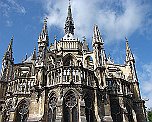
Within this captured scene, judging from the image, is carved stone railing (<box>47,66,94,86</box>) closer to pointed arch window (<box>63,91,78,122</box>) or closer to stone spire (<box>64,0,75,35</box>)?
pointed arch window (<box>63,91,78,122</box>)

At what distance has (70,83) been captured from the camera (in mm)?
19641

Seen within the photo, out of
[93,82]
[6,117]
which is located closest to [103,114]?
[93,82]

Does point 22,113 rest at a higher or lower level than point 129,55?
lower

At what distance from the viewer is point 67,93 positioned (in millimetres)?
19406

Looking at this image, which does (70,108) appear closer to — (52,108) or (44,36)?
(52,108)

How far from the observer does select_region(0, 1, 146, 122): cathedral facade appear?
63.0ft

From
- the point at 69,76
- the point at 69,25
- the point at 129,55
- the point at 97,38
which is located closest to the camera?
the point at 69,76

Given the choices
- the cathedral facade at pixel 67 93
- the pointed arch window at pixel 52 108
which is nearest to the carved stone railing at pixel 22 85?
the cathedral facade at pixel 67 93

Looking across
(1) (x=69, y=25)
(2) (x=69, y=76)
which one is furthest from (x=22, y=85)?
(1) (x=69, y=25)

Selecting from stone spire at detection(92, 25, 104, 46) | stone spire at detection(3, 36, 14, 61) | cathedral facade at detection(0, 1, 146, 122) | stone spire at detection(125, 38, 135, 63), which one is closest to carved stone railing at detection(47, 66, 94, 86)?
cathedral facade at detection(0, 1, 146, 122)

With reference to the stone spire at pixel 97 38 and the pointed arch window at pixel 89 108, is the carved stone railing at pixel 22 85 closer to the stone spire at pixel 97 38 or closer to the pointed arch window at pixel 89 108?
the pointed arch window at pixel 89 108

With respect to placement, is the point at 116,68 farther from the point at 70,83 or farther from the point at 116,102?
the point at 70,83

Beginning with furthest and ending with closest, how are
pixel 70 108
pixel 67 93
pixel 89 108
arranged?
pixel 89 108
pixel 67 93
pixel 70 108

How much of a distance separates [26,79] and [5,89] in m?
3.52
